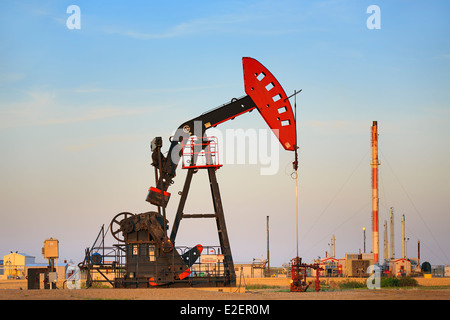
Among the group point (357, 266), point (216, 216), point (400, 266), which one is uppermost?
point (216, 216)

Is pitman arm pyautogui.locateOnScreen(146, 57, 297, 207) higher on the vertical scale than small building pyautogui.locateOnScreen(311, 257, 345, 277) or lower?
higher

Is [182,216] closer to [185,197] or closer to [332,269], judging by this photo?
[185,197]

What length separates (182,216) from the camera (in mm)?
23594

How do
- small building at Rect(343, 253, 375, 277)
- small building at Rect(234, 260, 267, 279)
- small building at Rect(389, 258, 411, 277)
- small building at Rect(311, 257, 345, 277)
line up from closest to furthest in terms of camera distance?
small building at Rect(234, 260, 267, 279)
small building at Rect(343, 253, 375, 277)
small building at Rect(311, 257, 345, 277)
small building at Rect(389, 258, 411, 277)

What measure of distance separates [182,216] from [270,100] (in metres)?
5.17

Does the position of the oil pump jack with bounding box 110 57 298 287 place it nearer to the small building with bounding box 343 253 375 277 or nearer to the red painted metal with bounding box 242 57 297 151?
the red painted metal with bounding box 242 57 297 151

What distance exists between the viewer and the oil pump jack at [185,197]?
2273cm

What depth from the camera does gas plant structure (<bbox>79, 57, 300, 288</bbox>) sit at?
22.7 metres

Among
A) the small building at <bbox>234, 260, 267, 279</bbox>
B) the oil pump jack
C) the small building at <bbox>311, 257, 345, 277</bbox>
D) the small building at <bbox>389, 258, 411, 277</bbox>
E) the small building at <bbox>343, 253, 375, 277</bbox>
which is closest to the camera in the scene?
the oil pump jack

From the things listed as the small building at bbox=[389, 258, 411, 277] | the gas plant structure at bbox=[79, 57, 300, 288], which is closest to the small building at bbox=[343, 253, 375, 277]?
the small building at bbox=[389, 258, 411, 277]

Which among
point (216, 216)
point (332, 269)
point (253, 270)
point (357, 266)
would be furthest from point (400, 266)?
point (216, 216)

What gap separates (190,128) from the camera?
2408 centimetres
